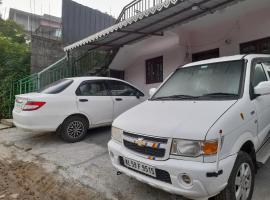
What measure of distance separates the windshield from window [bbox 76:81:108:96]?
2379 mm

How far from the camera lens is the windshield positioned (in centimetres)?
291

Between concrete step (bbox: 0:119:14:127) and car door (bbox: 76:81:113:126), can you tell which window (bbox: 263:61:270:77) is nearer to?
car door (bbox: 76:81:113:126)

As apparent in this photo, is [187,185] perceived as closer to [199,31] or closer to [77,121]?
[77,121]

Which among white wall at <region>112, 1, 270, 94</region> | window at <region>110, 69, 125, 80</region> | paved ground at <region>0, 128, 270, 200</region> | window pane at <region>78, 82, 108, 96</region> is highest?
white wall at <region>112, 1, 270, 94</region>

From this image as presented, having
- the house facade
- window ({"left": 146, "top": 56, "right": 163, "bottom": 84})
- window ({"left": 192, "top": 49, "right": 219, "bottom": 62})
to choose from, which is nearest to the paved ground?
the house facade

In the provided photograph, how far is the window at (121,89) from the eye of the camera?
5984 millimetres

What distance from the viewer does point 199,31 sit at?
7859 millimetres

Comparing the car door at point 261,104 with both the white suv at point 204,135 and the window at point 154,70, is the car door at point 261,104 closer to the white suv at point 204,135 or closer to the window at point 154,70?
the white suv at point 204,135

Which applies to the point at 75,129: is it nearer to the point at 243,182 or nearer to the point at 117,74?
the point at 243,182

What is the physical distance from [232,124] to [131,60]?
818cm

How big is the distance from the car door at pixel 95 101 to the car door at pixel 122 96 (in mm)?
152

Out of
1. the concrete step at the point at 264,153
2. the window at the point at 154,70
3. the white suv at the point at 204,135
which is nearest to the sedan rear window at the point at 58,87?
the white suv at the point at 204,135

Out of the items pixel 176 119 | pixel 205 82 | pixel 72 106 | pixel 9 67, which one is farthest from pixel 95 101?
pixel 9 67

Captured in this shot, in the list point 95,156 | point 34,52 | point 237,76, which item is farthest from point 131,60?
point 237,76
